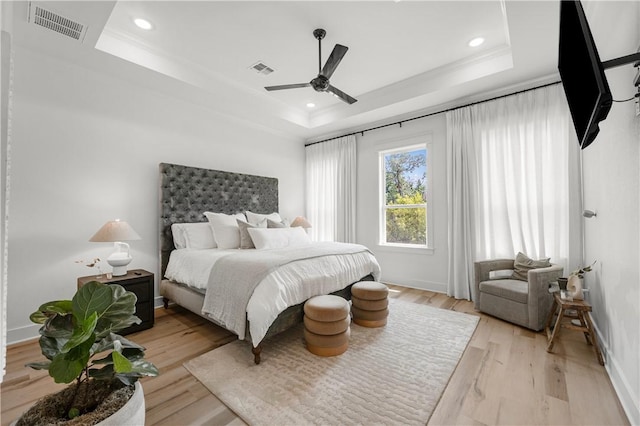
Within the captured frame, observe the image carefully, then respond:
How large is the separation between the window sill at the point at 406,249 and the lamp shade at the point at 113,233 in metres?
3.55

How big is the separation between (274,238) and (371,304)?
1.40 m

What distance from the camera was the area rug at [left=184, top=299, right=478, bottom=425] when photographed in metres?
1.61

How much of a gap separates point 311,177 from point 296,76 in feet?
7.39

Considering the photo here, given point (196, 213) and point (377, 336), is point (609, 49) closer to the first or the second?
point (377, 336)

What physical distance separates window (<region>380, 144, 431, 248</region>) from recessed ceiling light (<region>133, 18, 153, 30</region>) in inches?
140

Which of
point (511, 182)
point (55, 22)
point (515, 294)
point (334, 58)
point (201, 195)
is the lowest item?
point (515, 294)

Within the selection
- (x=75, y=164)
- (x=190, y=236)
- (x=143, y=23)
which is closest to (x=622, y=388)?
(x=190, y=236)

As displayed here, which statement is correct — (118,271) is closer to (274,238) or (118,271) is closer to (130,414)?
(274,238)

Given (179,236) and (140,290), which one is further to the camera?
(179,236)

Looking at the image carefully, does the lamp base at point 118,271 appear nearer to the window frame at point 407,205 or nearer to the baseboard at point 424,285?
the window frame at point 407,205

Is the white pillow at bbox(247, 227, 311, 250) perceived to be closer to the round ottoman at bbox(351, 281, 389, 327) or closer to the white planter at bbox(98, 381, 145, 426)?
the round ottoman at bbox(351, 281, 389, 327)

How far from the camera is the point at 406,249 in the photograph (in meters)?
4.36

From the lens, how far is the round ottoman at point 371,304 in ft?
9.12

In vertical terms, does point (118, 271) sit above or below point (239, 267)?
below
